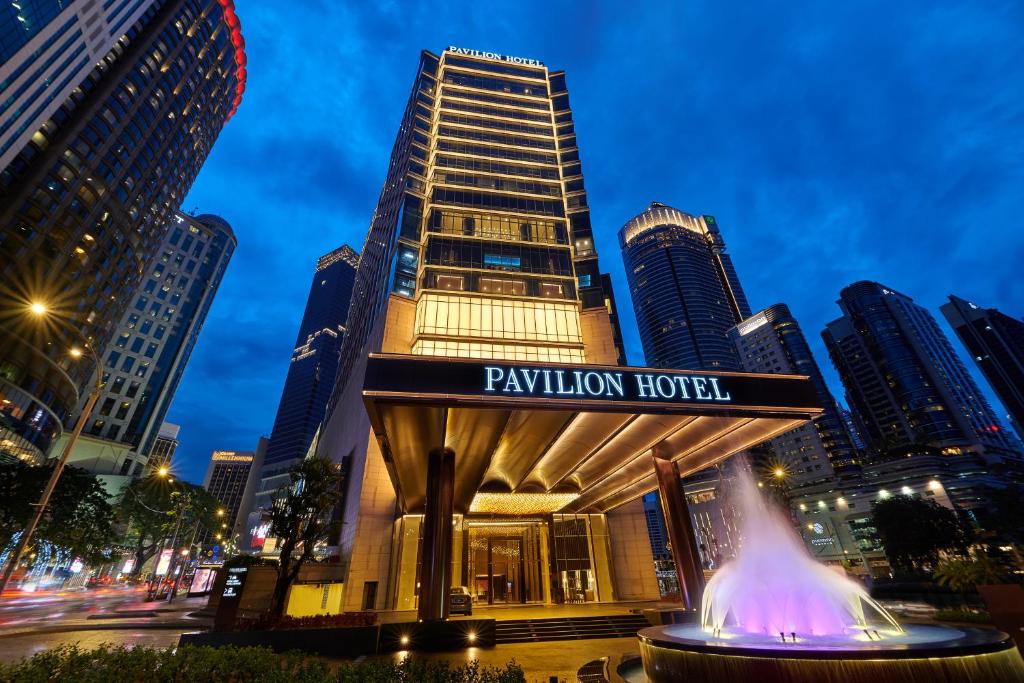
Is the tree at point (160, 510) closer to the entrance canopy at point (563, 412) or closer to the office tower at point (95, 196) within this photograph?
the office tower at point (95, 196)

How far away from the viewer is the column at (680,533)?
19.9 m

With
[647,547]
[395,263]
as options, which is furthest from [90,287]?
[647,547]

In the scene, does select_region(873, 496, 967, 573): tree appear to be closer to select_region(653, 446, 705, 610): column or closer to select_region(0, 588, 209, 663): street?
select_region(653, 446, 705, 610): column

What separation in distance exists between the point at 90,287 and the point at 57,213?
12.2m

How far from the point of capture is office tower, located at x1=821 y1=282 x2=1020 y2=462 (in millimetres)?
149375

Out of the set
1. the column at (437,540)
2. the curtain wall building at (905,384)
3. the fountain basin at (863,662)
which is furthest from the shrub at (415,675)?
the curtain wall building at (905,384)

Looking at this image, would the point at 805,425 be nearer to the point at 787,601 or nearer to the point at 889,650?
the point at 787,601

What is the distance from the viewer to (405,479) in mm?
23766

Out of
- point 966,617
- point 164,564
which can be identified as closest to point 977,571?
point 966,617

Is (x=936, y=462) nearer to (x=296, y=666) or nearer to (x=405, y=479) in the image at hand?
(x=405, y=479)

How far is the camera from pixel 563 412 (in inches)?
642

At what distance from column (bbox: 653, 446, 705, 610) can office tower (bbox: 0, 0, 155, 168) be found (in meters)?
70.6

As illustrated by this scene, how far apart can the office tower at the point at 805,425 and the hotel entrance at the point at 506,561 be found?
12900cm

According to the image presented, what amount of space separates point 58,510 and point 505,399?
40648 millimetres
